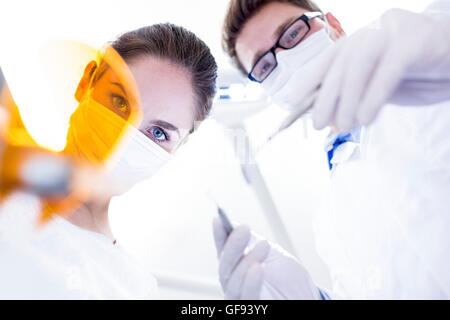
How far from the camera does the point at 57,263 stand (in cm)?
67

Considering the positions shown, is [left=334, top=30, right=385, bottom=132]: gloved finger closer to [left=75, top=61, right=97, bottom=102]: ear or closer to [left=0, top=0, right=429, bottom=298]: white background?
[left=0, top=0, right=429, bottom=298]: white background

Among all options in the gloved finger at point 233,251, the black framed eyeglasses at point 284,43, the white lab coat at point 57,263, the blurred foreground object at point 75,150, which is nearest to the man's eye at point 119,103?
the blurred foreground object at point 75,150

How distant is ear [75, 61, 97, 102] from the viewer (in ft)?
2.93

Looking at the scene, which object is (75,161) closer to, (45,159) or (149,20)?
(45,159)

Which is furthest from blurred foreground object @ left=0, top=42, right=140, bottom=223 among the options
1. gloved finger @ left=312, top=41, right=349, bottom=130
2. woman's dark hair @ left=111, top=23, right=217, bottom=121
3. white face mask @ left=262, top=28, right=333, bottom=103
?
gloved finger @ left=312, top=41, right=349, bottom=130

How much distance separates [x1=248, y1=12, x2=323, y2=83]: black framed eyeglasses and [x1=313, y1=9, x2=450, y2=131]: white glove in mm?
508

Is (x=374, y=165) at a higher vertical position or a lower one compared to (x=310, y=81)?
lower

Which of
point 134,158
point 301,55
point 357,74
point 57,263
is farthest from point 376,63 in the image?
point 57,263

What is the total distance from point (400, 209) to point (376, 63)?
0.97 feet

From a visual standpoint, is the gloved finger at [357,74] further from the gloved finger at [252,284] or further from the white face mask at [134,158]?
the white face mask at [134,158]

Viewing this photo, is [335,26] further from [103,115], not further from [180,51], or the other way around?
[103,115]

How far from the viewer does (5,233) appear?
69 cm
